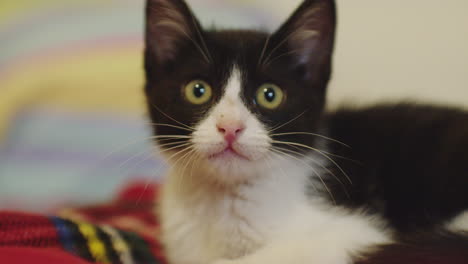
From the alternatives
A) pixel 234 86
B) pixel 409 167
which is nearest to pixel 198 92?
pixel 234 86

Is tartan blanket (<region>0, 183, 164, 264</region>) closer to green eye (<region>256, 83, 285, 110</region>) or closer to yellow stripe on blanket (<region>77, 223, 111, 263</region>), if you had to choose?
yellow stripe on blanket (<region>77, 223, 111, 263</region>)

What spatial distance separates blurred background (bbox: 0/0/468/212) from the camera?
2.21 metres

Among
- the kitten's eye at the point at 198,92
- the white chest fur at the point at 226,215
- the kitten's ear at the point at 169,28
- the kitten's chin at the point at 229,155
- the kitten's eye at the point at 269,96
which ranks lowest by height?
the white chest fur at the point at 226,215

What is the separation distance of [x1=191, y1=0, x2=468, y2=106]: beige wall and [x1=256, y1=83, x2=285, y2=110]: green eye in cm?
109

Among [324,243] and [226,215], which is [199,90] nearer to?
[226,215]

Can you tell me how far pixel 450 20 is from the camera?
2.23 metres

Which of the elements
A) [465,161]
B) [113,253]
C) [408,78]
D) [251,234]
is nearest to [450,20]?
[408,78]

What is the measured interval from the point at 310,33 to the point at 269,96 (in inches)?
10.0

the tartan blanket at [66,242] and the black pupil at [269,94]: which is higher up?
the black pupil at [269,94]

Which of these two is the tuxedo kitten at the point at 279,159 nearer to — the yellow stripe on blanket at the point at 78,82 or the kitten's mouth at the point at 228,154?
the kitten's mouth at the point at 228,154

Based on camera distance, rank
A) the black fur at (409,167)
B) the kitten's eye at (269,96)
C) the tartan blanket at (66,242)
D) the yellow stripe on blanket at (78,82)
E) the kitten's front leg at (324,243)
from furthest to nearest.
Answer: the yellow stripe on blanket at (78,82), the black fur at (409,167), the kitten's eye at (269,96), the kitten's front leg at (324,243), the tartan blanket at (66,242)

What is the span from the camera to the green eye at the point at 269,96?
124cm

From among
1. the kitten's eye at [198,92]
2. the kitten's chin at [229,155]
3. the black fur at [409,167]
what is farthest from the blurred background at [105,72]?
the kitten's chin at [229,155]

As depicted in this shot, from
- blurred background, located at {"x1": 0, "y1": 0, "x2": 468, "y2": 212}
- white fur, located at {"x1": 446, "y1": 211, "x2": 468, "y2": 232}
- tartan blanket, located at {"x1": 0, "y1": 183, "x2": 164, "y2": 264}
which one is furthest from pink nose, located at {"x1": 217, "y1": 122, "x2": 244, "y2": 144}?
blurred background, located at {"x1": 0, "y1": 0, "x2": 468, "y2": 212}
